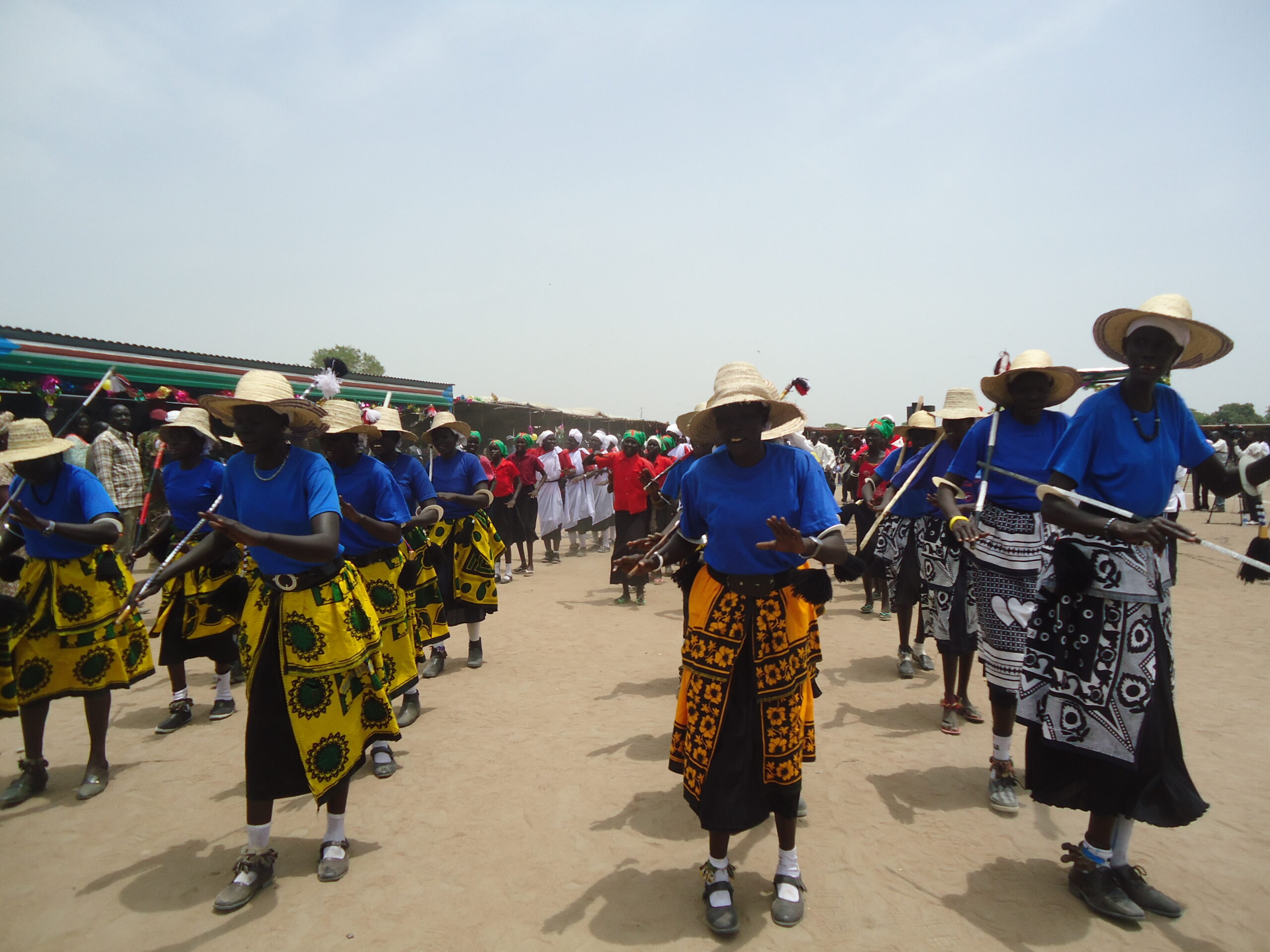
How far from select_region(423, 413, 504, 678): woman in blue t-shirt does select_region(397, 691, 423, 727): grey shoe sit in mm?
861

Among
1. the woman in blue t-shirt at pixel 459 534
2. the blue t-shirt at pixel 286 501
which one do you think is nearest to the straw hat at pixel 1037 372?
the blue t-shirt at pixel 286 501

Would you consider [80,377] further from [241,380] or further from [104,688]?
[241,380]

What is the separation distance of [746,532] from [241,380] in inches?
94.6

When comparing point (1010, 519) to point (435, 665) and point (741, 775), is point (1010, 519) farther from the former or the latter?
point (435, 665)

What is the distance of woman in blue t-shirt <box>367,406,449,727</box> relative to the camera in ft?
17.3

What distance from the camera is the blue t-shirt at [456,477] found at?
20.9ft

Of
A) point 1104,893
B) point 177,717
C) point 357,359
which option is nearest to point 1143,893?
point 1104,893

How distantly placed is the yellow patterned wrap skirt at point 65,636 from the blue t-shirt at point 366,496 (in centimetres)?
135

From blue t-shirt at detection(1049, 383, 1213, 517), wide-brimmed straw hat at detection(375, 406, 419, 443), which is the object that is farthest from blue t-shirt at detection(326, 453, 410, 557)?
blue t-shirt at detection(1049, 383, 1213, 517)

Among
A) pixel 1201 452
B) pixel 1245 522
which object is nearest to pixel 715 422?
pixel 1201 452

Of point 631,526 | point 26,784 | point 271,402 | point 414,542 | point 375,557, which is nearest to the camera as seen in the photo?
point 271,402

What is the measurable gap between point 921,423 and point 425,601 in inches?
181

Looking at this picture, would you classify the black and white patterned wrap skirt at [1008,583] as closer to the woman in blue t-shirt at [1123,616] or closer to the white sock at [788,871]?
the woman in blue t-shirt at [1123,616]

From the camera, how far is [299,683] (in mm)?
3348
